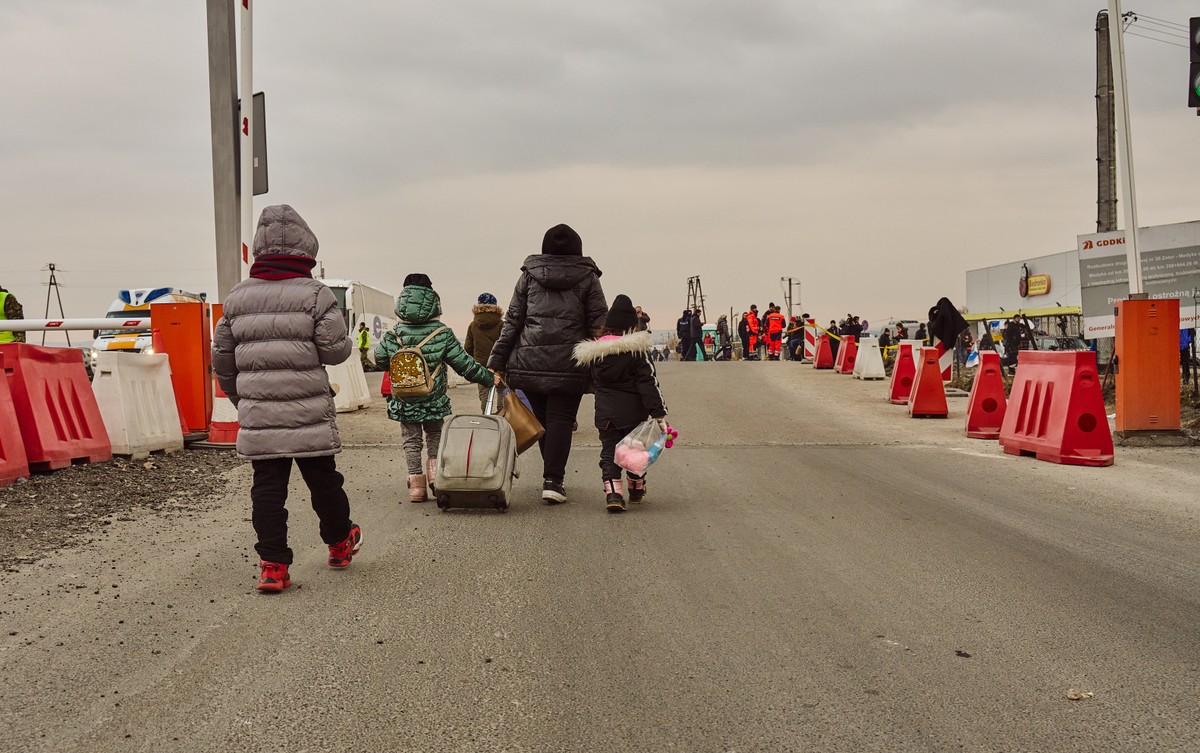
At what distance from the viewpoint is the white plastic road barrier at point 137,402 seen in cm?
1055

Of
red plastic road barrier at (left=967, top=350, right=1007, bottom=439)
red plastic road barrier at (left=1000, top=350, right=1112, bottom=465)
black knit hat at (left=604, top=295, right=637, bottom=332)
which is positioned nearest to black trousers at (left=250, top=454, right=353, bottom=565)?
black knit hat at (left=604, top=295, right=637, bottom=332)

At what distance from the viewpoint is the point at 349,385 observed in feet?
59.8

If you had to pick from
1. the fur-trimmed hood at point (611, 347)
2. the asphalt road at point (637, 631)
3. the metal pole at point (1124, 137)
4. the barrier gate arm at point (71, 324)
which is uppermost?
the metal pole at point (1124, 137)

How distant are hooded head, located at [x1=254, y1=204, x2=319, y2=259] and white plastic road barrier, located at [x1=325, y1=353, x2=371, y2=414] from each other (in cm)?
1147

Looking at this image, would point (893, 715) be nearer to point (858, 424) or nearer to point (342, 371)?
point (858, 424)

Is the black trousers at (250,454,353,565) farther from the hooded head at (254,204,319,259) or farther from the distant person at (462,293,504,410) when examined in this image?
the distant person at (462,293,504,410)

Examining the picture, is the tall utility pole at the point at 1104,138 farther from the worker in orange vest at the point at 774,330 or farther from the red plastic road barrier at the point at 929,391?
the worker in orange vest at the point at 774,330

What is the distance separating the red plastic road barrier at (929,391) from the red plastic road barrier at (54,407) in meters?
11.6

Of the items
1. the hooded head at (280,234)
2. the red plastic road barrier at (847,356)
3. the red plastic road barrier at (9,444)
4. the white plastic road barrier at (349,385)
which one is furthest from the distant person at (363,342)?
the hooded head at (280,234)

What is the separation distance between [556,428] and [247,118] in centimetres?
696

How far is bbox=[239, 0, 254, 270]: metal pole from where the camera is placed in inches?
515

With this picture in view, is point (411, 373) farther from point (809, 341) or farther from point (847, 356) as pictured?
point (809, 341)

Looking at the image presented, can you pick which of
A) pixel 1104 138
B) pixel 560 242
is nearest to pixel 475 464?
pixel 560 242

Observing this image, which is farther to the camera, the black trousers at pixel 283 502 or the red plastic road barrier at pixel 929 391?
the red plastic road barrier at pixel 929 391
